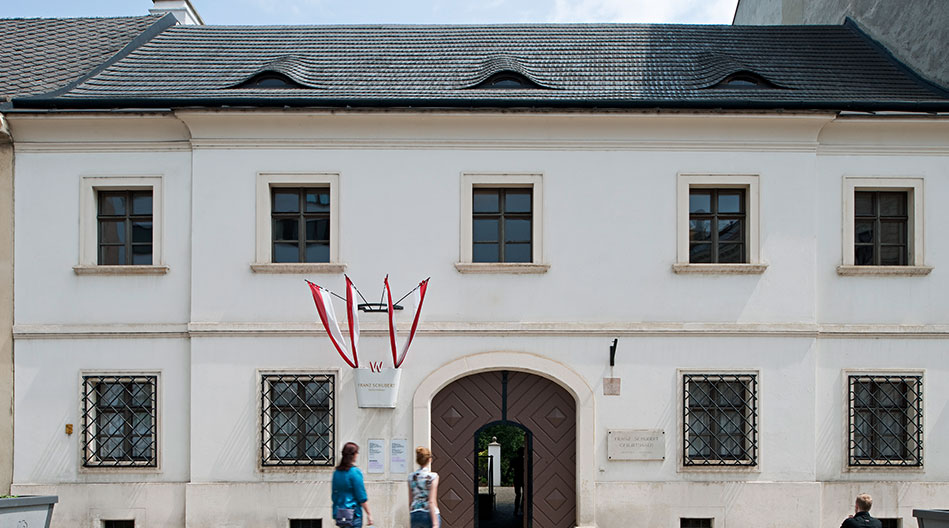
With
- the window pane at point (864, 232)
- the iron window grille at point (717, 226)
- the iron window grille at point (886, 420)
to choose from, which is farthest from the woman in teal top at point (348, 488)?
the window pane at point (864, 232)

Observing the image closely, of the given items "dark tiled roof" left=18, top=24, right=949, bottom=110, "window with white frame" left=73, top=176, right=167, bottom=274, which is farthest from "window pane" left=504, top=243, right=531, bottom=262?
"window with white frame" left=73, top=176, right=167, bottom=274

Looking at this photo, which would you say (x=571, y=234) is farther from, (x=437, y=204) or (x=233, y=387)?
(x=233, y=387)

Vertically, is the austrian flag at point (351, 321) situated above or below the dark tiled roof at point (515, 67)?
below

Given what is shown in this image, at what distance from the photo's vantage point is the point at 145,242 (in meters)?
11.8

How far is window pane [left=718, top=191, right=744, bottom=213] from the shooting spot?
1180 cm

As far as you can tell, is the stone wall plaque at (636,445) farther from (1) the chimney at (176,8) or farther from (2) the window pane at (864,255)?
(1) the chimney at (176,8)

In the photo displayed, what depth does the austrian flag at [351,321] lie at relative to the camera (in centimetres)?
1081

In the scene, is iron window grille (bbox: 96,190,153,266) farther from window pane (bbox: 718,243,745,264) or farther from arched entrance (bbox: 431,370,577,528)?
window pane (bbox: 718,243,745,264)

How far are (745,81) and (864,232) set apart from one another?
9.96ft

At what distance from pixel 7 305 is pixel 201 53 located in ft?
17.5

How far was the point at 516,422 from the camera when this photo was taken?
1165 cm

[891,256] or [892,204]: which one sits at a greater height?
[892,204]

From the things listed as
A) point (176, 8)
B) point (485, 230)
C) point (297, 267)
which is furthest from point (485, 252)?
point (176, 8)

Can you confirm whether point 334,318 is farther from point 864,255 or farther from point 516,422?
point 864,255
